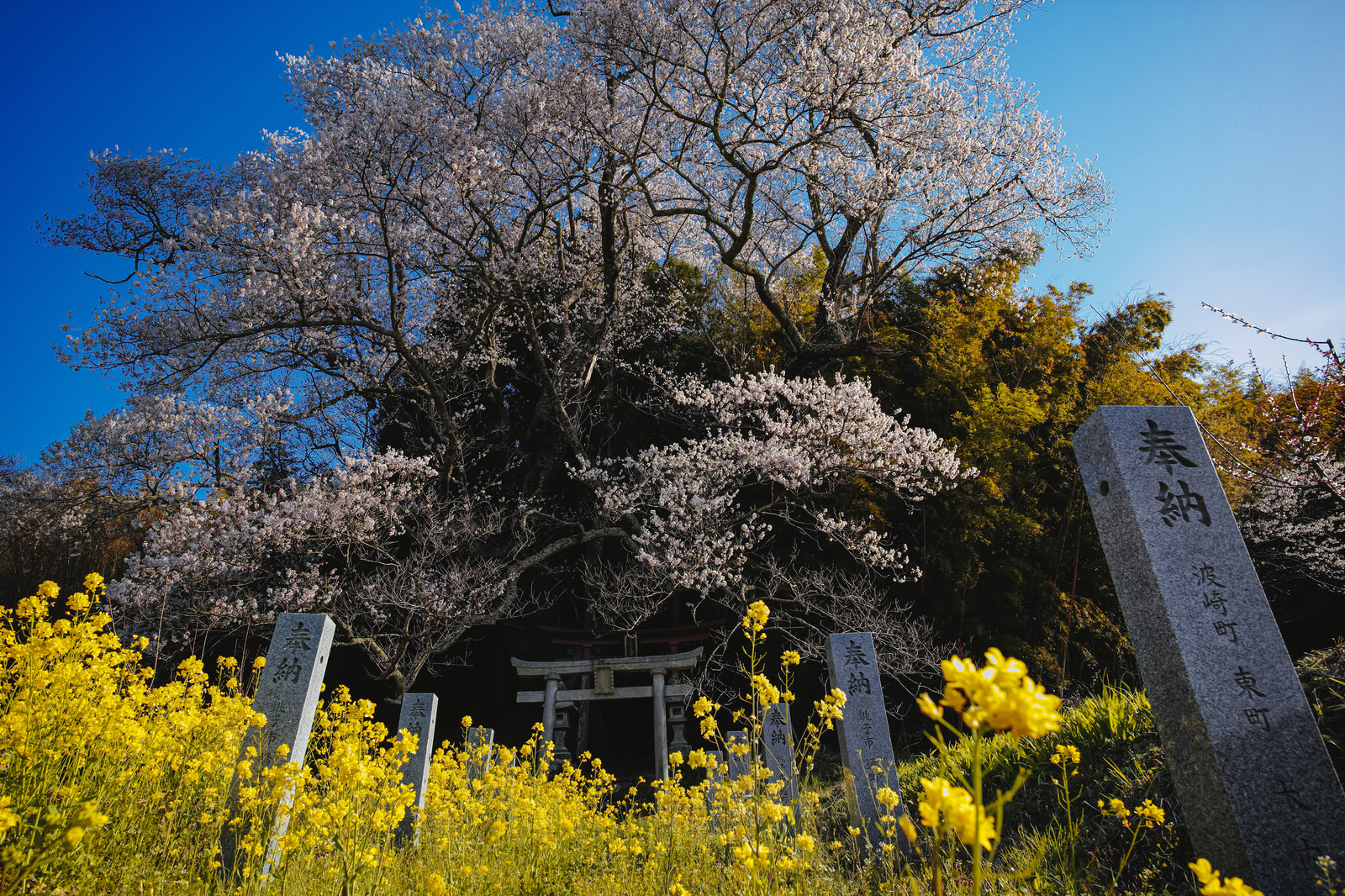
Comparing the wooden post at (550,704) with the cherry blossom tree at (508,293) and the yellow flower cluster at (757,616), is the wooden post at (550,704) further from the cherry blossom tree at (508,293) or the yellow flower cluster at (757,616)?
the yellow flower cluster at (757,616)

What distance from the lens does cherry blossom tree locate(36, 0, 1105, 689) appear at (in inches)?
310

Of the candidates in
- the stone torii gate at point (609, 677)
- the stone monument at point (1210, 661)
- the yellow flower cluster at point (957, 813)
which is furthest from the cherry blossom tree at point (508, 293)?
the yellow flower cluster at point (957, 813)

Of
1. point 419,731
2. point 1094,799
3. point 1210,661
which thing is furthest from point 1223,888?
point 419,731

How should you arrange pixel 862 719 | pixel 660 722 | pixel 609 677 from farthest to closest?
1. pixel 609 677
2. pixel 660 722
3. pixel 862 719

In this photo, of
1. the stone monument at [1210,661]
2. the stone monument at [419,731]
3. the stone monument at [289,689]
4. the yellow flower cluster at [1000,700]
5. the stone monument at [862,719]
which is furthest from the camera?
the stone monument at [419,731]

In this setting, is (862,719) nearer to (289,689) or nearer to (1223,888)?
(289,689)

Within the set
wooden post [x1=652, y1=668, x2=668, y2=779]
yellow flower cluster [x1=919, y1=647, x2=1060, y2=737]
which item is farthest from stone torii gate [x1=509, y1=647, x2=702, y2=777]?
yellow flower cluster [x1=919, y1=647, x2=1060, y2=737]

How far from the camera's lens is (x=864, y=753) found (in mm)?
5223

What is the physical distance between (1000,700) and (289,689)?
444 cm

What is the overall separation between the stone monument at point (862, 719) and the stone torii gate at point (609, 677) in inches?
172

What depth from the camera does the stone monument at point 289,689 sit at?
3.77 m

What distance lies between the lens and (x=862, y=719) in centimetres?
529

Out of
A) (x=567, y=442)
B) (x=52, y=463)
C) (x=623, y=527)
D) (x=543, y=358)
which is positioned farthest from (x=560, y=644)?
(x=52, y=463)

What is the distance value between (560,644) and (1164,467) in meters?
9.18
